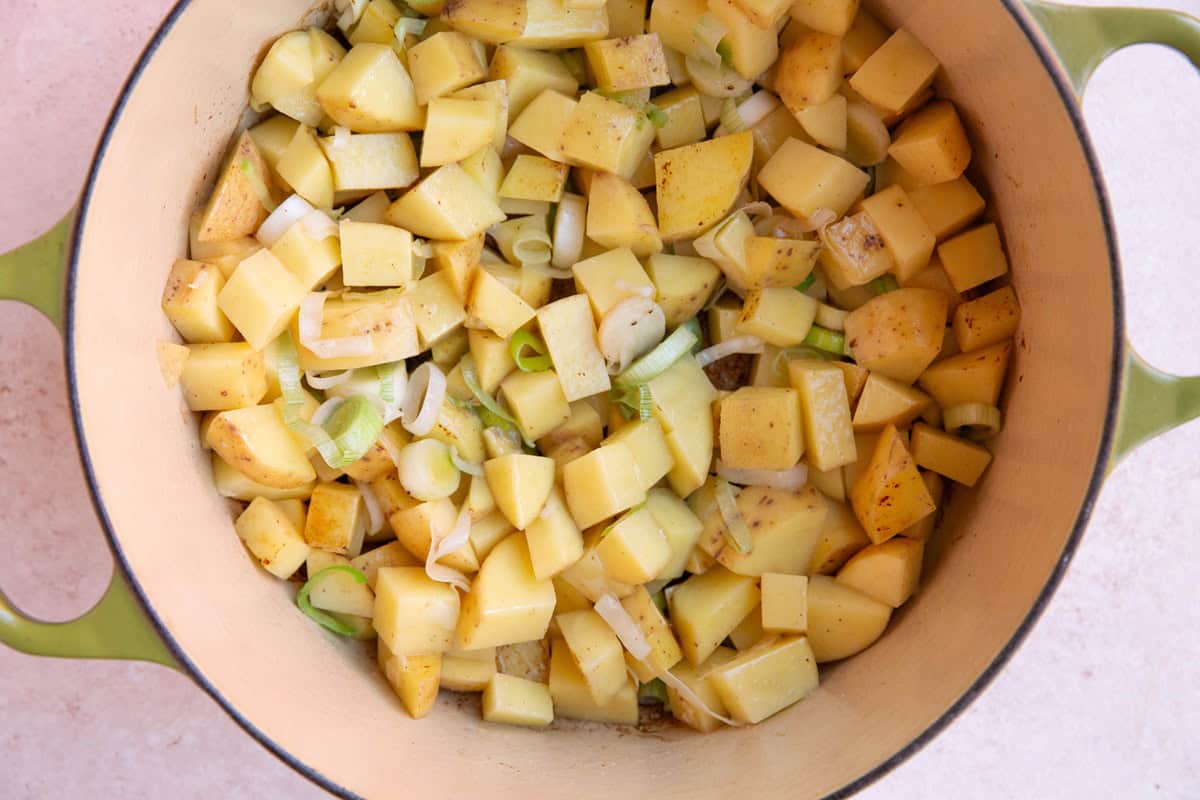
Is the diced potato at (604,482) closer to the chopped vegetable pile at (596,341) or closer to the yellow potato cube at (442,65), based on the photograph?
the chopped vegetable pile at (596,341)

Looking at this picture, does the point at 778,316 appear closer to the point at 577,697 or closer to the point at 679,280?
the point at 679,280

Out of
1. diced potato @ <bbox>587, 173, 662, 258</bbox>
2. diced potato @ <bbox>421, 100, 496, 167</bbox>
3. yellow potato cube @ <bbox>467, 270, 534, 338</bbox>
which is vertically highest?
diced potato @ <bbox>421, 100, 496, 167</bbox>

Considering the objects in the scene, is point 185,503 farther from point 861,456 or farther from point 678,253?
point 861,456

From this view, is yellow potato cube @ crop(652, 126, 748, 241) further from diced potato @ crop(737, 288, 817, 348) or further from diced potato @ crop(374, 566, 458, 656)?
diced potato @ crop(374, 566, 458, 656)

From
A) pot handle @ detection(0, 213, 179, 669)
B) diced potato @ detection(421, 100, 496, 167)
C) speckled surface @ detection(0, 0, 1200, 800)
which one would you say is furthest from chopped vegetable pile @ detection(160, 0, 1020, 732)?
speckled surface @ detection(0, 0, 1200, 800)

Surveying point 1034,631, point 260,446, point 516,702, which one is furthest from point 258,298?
point 1034,631

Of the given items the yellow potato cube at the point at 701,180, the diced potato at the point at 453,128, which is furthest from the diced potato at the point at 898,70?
the diced potato at the point at 453,128

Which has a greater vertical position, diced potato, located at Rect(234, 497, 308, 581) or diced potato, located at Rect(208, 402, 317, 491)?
diced potato, located at Rect(208, 402, 317, 491)
